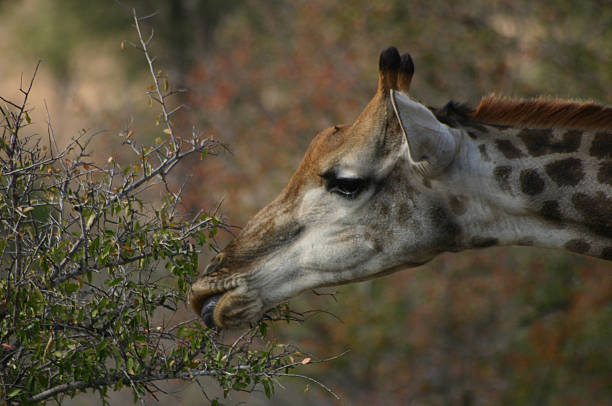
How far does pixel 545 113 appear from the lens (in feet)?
14.3

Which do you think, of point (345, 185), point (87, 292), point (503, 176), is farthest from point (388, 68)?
point (87, 292)

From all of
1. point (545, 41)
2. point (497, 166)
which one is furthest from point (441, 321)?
point (497, 166)

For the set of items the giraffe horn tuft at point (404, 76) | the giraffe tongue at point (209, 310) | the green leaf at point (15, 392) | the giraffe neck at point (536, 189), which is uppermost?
the giraffe horn tuft at point (404, 76)

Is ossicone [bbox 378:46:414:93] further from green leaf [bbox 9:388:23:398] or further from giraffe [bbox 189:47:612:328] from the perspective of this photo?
green leaf [bbox 9:388:23:398]

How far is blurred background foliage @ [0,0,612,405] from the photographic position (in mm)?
10227

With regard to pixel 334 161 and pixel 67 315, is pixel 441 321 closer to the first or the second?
pixel 334 161

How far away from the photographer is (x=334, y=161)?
173 inches

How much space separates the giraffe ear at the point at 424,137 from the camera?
12.9 ft

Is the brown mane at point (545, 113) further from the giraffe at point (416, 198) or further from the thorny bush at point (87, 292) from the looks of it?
the thorny bush at point (87, 292)

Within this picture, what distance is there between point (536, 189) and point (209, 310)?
1.97 m

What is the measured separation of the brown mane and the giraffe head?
0.33 meters

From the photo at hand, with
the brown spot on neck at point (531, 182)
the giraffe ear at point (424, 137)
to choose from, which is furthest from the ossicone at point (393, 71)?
the brown spot on neck at point (531, 182)

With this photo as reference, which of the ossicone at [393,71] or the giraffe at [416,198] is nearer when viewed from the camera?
the giraffe at [416,198]

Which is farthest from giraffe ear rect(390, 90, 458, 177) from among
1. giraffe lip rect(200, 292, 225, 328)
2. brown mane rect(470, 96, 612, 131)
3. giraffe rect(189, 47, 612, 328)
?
giraffe lip rect(200, 292, 225, 328)
